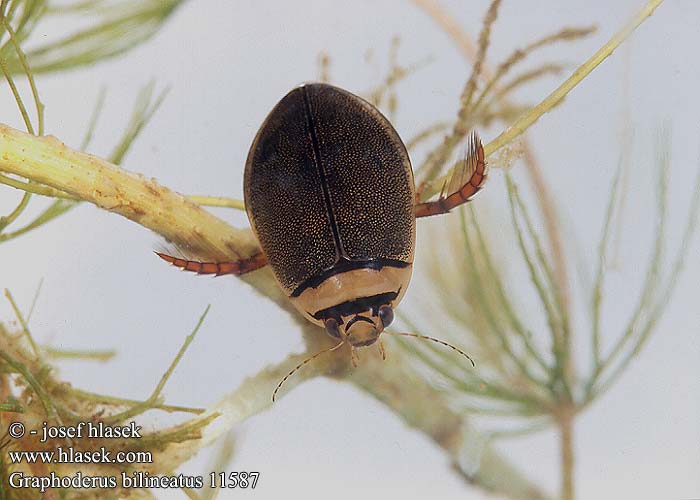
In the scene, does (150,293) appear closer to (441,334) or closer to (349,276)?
(441,334)

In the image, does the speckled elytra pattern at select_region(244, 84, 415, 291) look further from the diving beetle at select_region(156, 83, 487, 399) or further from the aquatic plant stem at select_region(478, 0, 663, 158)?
the aquatic plant stem at select_region(478, 0, 663, 158)

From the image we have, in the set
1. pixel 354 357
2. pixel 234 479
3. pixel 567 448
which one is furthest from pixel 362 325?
pixel 567 448

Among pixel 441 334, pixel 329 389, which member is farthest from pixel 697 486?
pixel 329 389

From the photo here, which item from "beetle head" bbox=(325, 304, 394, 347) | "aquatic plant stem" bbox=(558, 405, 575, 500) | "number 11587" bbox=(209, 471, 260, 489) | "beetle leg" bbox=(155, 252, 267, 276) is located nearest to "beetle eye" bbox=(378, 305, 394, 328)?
"beetle head" bbox=(325, 304, 394, 347)

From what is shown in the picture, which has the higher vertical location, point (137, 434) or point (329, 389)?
point (137, 434)

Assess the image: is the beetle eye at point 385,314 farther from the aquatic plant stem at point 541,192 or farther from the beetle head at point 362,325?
the aquatic plant stem at point 541,192

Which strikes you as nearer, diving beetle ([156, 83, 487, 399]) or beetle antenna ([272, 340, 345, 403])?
diving beetle ([156, 83, 487, 399])

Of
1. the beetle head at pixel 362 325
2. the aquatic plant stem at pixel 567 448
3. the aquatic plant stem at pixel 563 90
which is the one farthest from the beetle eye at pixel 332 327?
the aquatic plant stem at pixel 567 448
